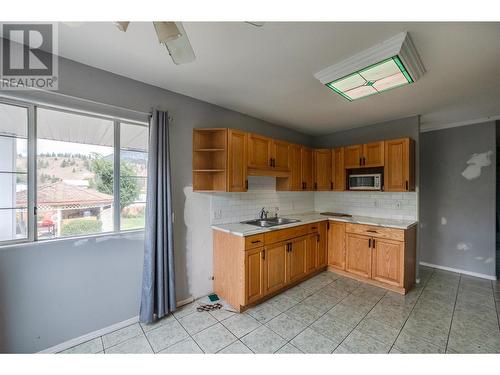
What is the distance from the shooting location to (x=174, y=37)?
36.2 inches

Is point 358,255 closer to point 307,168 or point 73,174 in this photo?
point 307,168

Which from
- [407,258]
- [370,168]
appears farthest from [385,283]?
[370,168]

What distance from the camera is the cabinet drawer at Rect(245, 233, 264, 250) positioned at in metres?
2.38

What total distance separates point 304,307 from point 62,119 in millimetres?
3060

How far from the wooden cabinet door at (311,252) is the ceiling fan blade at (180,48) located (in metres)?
A: 2.79

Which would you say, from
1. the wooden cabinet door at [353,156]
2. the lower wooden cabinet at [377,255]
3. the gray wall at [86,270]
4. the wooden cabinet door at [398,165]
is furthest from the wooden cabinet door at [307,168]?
the gray wall at [86,270]

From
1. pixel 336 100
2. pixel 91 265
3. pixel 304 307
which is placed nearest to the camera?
pixel 91 265

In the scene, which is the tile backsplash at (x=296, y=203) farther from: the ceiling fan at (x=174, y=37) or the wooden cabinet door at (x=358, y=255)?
the ceiling fan at (x=174, y=37)

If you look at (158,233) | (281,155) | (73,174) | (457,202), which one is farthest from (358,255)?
(73,174)

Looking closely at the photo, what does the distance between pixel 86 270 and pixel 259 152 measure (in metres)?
2.25

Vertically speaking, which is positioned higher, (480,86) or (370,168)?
(480,86)

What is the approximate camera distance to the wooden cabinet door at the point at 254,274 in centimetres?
238
